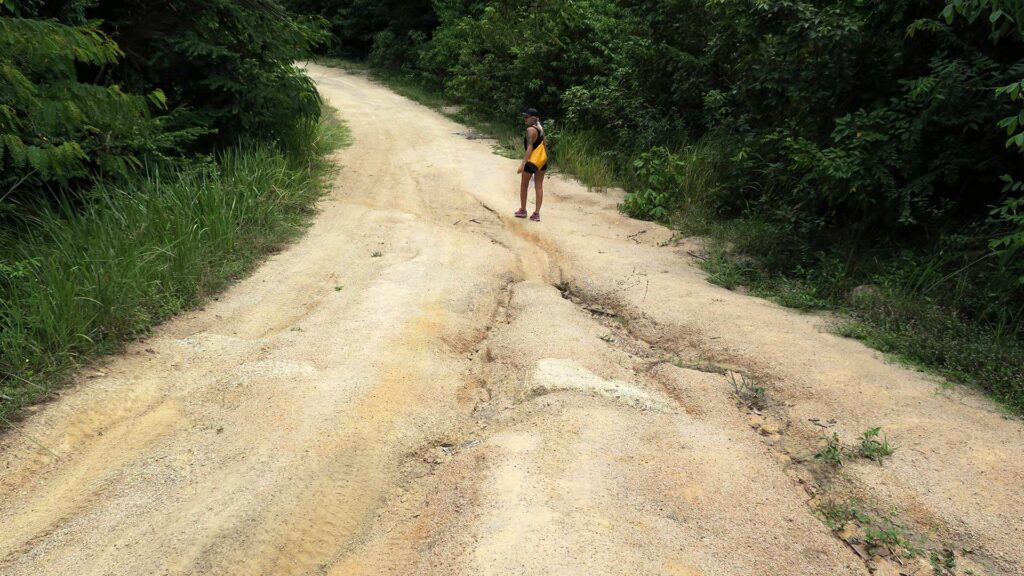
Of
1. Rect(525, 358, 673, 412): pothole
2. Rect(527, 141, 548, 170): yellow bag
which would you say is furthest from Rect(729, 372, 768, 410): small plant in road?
Rect(527, 141, 548, 170): yellow bag

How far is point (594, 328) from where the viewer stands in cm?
558

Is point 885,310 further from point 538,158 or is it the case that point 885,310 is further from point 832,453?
point 538,158

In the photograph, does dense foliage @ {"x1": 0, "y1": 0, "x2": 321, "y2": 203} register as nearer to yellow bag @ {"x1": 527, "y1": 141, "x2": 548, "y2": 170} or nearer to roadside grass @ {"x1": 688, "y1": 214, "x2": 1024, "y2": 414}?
yellow bag @ {"x1": 527, "y1": 141, "x2": 548, "y2": 170}

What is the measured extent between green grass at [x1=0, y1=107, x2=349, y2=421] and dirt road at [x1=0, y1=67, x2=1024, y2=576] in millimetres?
271

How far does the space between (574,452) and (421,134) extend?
1151cm

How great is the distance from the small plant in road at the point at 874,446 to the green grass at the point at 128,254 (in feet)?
15.9

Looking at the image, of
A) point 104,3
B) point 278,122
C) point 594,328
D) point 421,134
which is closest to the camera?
point 594,328

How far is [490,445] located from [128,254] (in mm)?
3809

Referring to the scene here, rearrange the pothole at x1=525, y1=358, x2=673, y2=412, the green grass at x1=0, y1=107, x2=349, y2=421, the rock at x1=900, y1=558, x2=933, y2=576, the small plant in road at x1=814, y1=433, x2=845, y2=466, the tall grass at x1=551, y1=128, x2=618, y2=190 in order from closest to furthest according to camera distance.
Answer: the rock at x1=900, y1=558, x2=933, y2=576
the small plant in road at x1=814, y1=433, x2=845, y2=466
the pothole at x1=525, y1=358, x2=673, y2=412
the green grass at x1=0, y1=107, x2=349, y2=421
the tall grass at x1=551, y1=128, x2=618, y2=190

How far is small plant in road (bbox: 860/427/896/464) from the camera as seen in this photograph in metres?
3.81

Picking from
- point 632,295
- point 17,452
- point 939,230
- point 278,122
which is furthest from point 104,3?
point 939,230

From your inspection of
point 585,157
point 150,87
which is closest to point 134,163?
point 150,87

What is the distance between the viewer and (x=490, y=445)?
12.6 feet

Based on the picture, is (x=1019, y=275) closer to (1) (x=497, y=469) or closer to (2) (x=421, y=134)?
(1) (x=497, y=469)
